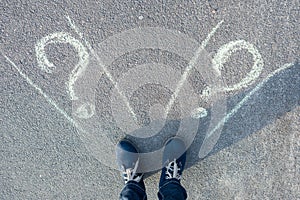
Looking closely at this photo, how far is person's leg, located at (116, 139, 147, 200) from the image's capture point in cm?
249

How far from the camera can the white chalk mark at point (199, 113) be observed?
2463 mm

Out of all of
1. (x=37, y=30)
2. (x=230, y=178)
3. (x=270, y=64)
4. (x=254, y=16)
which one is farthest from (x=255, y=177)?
(x=37, y=30)

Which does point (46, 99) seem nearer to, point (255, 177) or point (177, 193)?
point (177, 193)

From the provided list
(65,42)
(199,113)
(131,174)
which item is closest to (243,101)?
(199,113)

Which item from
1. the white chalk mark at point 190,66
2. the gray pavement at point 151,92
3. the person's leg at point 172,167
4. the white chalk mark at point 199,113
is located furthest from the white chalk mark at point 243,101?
the white chalk mark at point 190,66

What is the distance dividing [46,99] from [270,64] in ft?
5.69

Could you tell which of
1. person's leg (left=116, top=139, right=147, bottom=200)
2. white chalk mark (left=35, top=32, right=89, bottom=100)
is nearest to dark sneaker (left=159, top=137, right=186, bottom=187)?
person's leg (left=116, top=139, right=147, bottom=200)

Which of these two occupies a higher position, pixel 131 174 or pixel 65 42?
pixel 65 42

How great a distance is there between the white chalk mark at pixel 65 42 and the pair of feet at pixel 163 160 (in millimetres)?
621

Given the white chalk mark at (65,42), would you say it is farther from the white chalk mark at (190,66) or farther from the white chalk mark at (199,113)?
the white chalk mark at (199,113)

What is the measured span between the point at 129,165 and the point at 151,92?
612mm

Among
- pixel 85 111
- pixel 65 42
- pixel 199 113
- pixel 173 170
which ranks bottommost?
pixel 173 170

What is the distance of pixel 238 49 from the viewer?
2371 millimetres

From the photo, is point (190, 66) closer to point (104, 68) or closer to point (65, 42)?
point (104, 68)
